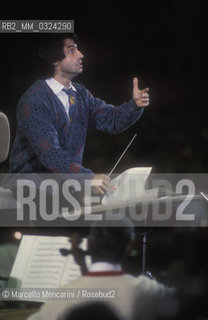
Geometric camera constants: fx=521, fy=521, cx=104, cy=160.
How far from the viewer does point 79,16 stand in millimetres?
1834

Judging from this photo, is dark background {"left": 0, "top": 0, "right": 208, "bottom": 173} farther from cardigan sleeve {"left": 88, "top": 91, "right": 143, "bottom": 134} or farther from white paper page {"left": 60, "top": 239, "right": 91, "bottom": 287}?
white paper page {"left": 60, "top": 239, "right": 91, "bottom": 287}

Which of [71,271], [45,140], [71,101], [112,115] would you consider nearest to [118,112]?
[112,115]

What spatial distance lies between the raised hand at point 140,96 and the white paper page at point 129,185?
0.26m

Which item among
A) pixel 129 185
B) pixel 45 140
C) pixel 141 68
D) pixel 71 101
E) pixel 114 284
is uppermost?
pixel 141 68

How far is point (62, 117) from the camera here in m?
1.75

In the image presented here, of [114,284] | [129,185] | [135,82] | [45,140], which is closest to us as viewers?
[114,284]

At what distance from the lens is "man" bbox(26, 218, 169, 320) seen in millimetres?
1438

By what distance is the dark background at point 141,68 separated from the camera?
1.80 meters

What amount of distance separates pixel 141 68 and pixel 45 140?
1.42 feet

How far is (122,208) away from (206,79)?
623 millimetres

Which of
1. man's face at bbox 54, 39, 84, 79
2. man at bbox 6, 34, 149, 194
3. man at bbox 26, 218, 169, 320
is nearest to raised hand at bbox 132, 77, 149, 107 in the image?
man at bbox 6, 34, 149, 194

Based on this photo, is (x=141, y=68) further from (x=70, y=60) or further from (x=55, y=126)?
(x=55, y=126)

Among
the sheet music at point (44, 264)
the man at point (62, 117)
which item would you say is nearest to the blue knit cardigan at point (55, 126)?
the man at point (62, 117)

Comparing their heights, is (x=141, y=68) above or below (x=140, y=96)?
above
